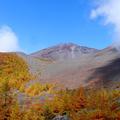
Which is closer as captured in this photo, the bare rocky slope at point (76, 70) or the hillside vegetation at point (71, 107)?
the hillside vegetation at point (71, 107)

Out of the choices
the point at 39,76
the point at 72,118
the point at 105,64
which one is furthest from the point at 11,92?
the point at 72,118

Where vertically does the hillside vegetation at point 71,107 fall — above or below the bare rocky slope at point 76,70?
below

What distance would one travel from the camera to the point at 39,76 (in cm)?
13625

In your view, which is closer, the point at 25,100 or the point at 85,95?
the point at 85,95

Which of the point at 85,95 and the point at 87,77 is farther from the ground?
the point at 87,77

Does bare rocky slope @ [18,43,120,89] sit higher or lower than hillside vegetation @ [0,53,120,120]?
higher

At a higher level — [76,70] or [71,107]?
[76,70]

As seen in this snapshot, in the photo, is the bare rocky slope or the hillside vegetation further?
the bare rocky slope

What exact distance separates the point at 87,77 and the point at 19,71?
3679 centimetres

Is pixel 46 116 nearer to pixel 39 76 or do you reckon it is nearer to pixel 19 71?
pixel 39 76

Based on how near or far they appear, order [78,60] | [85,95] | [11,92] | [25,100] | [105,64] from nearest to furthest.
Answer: [85,95]
[25,100]
[11,92]
[105,64]
[78,60]

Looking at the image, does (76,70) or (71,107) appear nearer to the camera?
(71,107)

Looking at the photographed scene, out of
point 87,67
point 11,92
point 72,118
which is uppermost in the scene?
point 87,67

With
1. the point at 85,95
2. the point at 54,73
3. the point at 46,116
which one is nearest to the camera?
the point at 46,116
